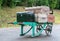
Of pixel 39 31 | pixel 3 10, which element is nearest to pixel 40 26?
pixel 39 31

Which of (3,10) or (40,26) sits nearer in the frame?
(40,26)

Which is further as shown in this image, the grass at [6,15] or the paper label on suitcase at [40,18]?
the grass at [6,15]

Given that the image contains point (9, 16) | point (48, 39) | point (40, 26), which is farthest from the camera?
point (9, 16)

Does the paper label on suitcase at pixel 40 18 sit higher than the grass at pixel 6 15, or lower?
higher

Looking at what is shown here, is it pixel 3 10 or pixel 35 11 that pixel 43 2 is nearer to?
pixel 3 10

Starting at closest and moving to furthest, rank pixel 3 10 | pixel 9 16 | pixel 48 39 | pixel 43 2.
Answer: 1. pixel 48 39
2. pixel 9 16
3. pixel 3 10
4. pixel 43 2

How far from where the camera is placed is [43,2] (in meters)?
25.1

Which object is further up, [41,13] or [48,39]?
[41,13]

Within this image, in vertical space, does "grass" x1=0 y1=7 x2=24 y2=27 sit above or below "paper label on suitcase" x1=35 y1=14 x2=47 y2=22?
below

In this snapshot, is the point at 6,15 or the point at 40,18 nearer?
the point at 40,18

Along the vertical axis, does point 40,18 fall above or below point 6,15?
above

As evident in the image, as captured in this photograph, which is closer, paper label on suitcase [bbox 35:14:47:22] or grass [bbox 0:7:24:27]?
paper label on suitcase [bbox 35:14:47:22]

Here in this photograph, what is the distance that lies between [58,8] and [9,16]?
10045mm

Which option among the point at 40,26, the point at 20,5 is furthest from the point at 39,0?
the point at 40,26
